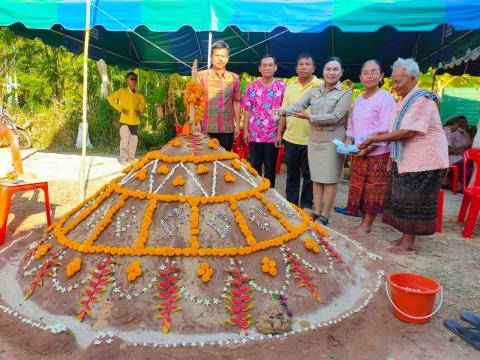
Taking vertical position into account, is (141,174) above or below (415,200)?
above

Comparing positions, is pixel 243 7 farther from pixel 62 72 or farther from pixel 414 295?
pixel 62 72

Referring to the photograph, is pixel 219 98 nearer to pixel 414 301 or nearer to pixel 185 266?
pixel 185 266

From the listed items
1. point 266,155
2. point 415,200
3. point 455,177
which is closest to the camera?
point 415,200

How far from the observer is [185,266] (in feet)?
8.84

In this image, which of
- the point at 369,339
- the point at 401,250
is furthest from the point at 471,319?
the point at 401,250

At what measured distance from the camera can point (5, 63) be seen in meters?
11.6

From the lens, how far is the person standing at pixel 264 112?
482 centimetres

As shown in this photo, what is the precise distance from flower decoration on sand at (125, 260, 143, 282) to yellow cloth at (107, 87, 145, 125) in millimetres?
6371

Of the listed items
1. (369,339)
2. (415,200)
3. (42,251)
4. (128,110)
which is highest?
(128,110)

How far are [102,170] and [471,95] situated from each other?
9.16 meters

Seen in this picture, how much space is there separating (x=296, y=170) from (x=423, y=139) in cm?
170

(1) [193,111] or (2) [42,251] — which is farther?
(1) [193,111]

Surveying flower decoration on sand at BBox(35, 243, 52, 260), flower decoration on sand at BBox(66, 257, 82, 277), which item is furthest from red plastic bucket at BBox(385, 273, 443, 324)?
flower decoration on sand at BBox(35, 243, 52, 260)

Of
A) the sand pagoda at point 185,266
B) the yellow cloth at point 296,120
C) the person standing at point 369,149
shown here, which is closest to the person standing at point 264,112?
the yellow cloth at point 296,120
